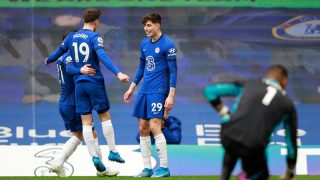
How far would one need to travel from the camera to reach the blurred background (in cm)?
1711

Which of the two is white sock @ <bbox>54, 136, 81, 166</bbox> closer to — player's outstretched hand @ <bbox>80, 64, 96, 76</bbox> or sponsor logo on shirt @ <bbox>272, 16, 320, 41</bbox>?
player's outstretched hand @ <bbox>80, 64, 96, 76</bbox>

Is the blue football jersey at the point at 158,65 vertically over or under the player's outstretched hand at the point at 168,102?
over

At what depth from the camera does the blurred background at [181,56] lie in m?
17.1

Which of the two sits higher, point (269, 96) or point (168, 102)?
point (269, 96)

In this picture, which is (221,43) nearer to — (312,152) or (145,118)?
(312,152)

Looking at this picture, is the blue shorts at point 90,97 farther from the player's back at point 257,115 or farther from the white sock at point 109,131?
the player's back at point 257,115

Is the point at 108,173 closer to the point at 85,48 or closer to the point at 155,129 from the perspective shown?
the point at 155,129

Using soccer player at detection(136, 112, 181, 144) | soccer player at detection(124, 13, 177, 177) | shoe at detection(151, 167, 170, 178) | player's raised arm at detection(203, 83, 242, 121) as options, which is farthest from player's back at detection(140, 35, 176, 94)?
player's raised arm at detection(203, 83, 242, 121)

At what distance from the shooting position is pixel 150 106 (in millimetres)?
12414

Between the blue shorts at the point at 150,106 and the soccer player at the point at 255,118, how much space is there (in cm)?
321

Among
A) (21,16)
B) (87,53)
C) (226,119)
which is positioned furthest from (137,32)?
(226,119)

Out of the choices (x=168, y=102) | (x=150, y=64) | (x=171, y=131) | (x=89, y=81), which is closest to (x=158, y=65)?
(x=150, y=64)

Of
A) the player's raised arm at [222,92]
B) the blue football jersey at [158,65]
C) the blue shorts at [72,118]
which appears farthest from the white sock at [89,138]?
the player's raised arm at [222,92]

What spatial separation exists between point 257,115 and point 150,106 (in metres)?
3.62
